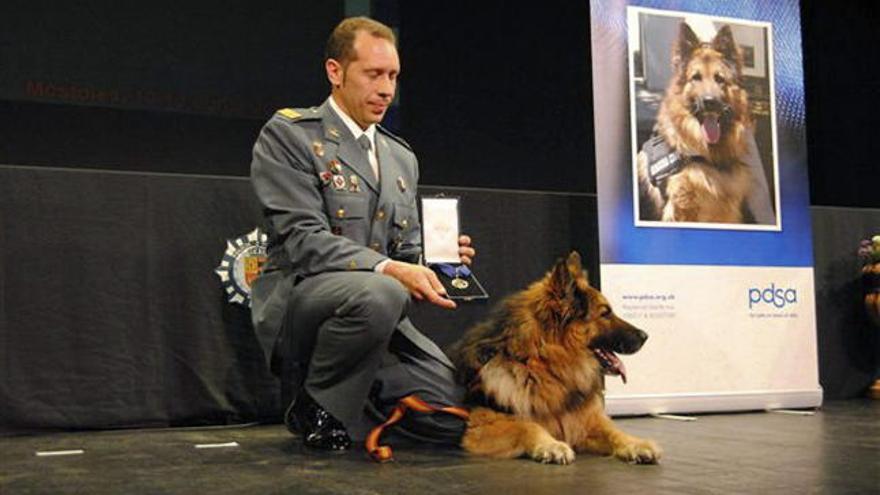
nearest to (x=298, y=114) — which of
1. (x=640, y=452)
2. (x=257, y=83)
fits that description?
(x=640, y=452)

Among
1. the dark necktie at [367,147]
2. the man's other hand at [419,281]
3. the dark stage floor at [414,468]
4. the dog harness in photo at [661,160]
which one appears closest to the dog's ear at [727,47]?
the dog harness in photo at [661,160]

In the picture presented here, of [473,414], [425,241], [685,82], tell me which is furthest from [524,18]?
[473,414]

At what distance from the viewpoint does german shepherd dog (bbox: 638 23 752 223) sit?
4.09m

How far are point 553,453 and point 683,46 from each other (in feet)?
7.50

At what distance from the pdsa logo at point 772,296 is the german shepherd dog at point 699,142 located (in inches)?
12.9

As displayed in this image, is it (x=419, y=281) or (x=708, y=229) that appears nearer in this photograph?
(x=419, y=281)

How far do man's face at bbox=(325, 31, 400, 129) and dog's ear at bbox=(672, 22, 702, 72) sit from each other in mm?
1705

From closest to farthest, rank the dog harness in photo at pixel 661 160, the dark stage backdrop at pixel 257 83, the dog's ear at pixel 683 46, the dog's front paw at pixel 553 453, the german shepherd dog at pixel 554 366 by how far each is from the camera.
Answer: the dog's front paw at pixel 553 453
the german shepherd dog at pixel 554 366
the dog harness in photo at pixel 661 160
the dog's ear at pixel 683 46
the dark stage backdrop at pixel 257 83

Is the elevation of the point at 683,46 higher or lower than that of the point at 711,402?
higher

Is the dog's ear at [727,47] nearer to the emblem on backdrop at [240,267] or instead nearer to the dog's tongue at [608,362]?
the dog's tongue at [608,362]

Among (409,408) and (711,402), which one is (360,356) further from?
(711,402)

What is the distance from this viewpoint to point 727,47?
4.26 meters

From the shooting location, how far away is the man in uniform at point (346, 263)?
8.82 ft

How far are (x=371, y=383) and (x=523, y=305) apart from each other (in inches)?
20.2
